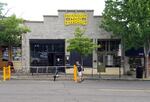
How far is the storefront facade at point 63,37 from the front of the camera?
5178cm

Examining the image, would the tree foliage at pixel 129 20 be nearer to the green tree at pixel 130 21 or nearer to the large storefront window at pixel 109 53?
the green tree at pixel 130 21

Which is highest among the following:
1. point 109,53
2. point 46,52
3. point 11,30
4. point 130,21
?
point 130,21

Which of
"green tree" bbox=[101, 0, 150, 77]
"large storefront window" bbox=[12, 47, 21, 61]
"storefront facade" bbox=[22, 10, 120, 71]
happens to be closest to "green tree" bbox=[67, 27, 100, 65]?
"green tree" bbox=[101, 0, 150, 77]

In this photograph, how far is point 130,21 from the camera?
4506 cm

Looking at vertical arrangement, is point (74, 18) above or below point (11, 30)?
above

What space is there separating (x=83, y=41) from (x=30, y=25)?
7064 millimetres

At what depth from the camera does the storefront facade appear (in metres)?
51.8

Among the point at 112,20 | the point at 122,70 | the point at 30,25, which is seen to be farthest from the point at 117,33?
the point at 30,25

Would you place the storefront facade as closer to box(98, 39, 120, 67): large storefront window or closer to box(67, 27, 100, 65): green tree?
box(98, 39, 120, 67): large storefront window

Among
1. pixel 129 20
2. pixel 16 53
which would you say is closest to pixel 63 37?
pixel 16 53

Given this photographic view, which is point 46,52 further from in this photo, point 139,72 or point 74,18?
→ point 139,72

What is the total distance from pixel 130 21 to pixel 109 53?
25.2ft

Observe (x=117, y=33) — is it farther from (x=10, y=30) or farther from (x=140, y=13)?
(x=10, y=30)

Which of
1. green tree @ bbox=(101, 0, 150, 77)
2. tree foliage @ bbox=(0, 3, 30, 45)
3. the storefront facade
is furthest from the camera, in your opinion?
the storefront facade
